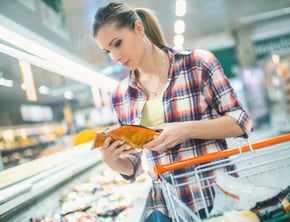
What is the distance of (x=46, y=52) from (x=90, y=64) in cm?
101

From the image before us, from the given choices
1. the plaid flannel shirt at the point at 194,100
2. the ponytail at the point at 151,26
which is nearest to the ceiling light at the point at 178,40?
the ponytail at the point at 151,26

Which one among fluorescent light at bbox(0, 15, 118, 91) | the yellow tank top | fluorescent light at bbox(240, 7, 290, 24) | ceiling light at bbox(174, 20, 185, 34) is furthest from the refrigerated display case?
the yellow tank top

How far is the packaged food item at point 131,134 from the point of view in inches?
43.4

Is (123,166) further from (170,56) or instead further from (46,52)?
(46,52)

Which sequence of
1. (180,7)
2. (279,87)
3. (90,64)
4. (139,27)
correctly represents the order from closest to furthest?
(139,27)
(90,64)
(180,7)
(279,87)

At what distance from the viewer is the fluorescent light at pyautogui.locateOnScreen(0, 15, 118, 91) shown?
5.44 ft

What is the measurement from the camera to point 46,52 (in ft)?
7.00

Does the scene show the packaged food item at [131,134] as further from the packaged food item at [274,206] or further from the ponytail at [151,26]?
the ponytail at [151,26]

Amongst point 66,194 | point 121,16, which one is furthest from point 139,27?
point 66,194

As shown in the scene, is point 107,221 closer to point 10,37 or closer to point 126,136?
point 126,136

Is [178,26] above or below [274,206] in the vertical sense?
above

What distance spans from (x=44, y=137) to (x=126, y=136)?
38.7ft

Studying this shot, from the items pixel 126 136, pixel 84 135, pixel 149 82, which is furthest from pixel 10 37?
pixel 84 135

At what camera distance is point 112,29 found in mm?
1463
